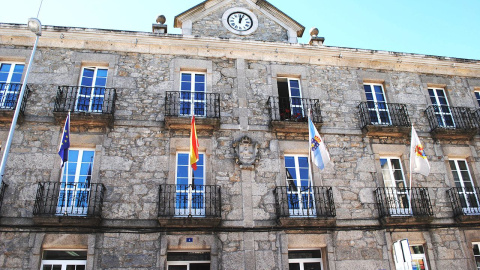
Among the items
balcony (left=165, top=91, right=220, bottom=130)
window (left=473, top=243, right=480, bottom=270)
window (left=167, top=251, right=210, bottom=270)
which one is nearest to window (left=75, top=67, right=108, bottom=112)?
balcony (left=165, top=91, right=220, bottom=130)

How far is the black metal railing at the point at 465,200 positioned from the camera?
446 inches

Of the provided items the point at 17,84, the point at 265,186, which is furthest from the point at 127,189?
the point at 17,84

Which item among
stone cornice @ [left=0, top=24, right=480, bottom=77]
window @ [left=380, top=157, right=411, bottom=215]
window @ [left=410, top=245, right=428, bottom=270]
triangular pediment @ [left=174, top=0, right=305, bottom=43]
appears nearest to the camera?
window @ [left=410, top=245, right=428, bottom=270]

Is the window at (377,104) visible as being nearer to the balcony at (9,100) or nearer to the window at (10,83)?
the balcony at (9,100)

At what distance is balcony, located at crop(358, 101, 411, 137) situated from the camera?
39.3ft

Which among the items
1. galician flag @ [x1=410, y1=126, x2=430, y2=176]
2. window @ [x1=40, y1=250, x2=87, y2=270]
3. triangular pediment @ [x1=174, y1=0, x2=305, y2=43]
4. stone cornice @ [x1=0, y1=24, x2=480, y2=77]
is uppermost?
triangular pediment @ [x1=174, y1=0, x2=305, y2=43]

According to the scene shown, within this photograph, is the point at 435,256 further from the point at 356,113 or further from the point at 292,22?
the point at 292,22

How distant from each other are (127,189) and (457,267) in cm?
903

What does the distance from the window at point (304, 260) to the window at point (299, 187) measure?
39.5 inches

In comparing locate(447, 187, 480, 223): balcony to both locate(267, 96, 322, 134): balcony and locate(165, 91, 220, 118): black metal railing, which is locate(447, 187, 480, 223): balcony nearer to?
locate(267, 96, 322, 134): balcony

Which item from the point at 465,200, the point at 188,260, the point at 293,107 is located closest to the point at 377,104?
the point at 293,107

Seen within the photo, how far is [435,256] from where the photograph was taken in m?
10.7

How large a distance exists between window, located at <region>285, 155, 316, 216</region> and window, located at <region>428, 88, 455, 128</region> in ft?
16.6

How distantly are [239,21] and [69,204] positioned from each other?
7.84 meters
